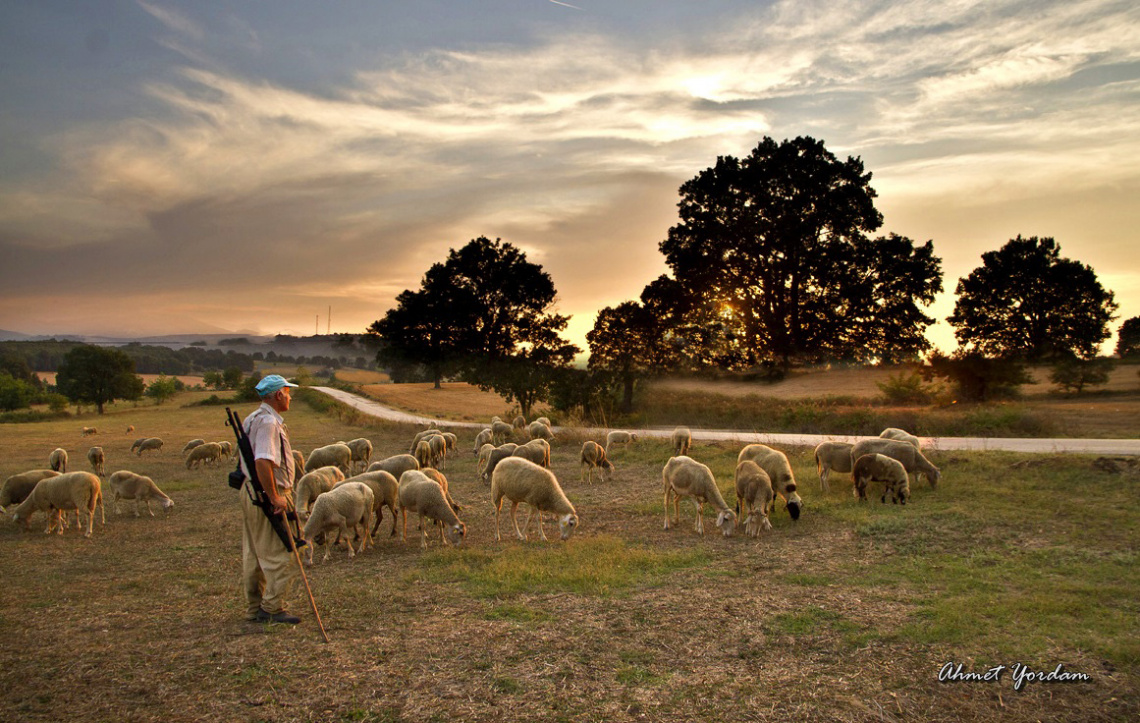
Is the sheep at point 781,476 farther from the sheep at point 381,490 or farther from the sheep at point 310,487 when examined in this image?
the sheep at point 310,487

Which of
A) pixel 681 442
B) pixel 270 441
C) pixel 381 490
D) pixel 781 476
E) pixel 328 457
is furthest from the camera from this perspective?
pixel 681 442

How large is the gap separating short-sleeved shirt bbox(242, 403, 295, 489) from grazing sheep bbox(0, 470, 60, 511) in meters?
10.9

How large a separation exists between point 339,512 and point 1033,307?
1665 inches

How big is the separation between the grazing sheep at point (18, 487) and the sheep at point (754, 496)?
1492cm

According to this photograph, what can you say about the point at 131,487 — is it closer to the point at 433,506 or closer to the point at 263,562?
the point at 433,506

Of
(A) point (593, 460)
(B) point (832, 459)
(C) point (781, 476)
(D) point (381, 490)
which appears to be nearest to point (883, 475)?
(B) point (832, 459)

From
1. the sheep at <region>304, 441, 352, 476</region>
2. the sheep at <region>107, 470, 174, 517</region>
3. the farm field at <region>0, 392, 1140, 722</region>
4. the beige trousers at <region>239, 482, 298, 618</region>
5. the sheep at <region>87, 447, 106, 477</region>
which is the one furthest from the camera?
the sheep at <region>87, 447, 106, 477</region>

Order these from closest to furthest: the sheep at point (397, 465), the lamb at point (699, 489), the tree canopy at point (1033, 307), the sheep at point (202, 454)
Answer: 1. the lamb at point (699, 489)
2. the sheep at point (397, 465)
3. the sheep at point (202, 454)
4. the tree canopy at point (1033, 307)

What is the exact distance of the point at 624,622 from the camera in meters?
7.57

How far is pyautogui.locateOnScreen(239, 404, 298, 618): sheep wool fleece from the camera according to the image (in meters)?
7.20

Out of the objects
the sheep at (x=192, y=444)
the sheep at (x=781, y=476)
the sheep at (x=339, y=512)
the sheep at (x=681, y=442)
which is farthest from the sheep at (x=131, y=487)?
the sheep at (x=681, y=442)

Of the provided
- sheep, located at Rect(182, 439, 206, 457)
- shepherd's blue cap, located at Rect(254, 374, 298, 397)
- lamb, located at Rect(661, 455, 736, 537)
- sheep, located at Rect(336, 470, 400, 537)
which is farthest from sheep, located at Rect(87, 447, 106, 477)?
lamb, located at Rect(661, 455, 736, 537)

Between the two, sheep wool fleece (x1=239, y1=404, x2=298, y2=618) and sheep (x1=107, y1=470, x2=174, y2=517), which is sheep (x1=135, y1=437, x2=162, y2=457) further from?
sheep wool fleece (x1=239, y1=404, x2=298, y2=618)

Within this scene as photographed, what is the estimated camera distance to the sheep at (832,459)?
1516cm
